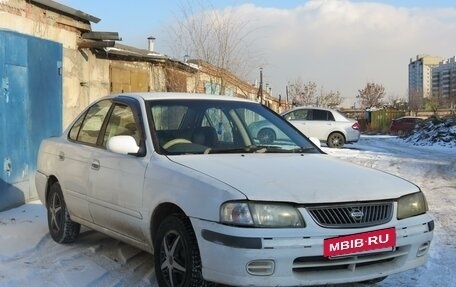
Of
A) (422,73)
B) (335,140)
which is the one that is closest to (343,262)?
(335,140)

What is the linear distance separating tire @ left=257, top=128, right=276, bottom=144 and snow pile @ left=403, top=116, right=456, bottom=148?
1854 cm

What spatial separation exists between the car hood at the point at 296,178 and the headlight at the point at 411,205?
1.8 inches

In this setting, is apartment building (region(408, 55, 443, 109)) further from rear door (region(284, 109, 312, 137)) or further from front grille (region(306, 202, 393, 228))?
front grille (region(306, 202, 393, 228))

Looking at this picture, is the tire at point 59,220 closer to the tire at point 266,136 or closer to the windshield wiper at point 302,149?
the tire at point 266,136

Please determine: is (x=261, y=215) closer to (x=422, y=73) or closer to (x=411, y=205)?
(x=411, y=205)

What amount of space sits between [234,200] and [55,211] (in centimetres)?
322

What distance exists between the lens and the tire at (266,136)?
203 inches

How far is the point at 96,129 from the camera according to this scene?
226 inches

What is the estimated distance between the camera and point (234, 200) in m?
3.68

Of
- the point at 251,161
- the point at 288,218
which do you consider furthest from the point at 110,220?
the point at 288,218

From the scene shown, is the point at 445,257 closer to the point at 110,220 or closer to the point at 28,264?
the point at 110,220

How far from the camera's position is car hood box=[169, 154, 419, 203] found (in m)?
3.76

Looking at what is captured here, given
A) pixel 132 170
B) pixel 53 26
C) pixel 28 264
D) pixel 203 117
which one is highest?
pixel 53 26

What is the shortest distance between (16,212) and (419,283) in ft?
17.5
